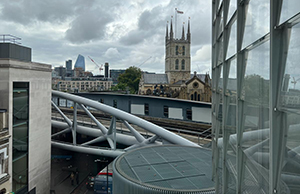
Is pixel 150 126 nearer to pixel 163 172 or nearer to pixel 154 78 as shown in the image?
pixel 163 172

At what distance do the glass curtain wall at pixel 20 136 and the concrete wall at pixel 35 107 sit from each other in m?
0.40

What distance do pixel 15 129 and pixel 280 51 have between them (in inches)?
791

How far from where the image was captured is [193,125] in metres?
31.6

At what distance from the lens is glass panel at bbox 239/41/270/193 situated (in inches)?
137

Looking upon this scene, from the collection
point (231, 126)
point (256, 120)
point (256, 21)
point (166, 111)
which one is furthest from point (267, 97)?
point (166, 111)

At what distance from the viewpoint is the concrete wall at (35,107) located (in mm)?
17547

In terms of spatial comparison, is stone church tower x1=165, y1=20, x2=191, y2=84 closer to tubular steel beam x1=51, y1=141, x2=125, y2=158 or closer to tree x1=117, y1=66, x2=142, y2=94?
→ tree x1=117, y1=66, x2=142, y2=94

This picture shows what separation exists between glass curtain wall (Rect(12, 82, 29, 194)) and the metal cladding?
1009 cm

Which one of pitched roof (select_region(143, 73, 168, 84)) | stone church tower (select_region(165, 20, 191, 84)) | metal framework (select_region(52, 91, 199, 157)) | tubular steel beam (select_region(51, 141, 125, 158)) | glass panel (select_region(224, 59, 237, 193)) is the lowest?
tubular steel beam (select_region(51, 141, 125, 158))

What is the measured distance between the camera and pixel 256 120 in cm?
Result: 387

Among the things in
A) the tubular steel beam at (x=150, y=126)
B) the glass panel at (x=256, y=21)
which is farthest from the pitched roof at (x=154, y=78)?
the glass panel at (x=256, y=21)

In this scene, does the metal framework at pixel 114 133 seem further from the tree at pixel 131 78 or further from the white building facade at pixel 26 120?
the tree at pixel 131 78

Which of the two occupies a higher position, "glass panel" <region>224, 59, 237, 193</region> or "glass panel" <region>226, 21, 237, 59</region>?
"glass panel" <region>226, 21, 237, 59</region>

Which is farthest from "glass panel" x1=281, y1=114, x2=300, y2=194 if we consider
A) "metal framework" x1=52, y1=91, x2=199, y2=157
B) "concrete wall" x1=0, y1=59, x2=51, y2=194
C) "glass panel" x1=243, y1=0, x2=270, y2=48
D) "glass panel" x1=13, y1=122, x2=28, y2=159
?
"glass panel" x1=13, y1=122, x2=28, y2=159
